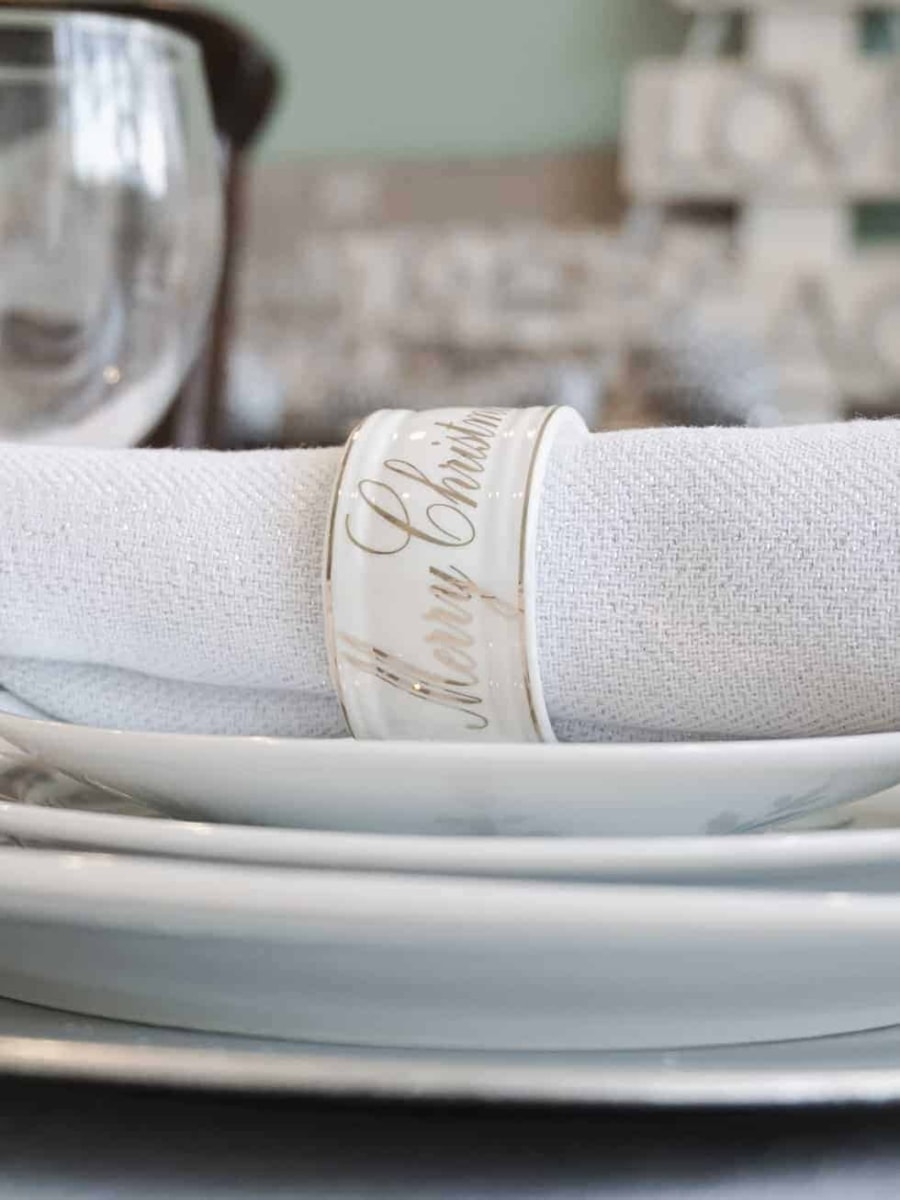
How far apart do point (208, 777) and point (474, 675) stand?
0.05m

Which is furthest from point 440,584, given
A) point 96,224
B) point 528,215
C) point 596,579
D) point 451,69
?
point 451,69

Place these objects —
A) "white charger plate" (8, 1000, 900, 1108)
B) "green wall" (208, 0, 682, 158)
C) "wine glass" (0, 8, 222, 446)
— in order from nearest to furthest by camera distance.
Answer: "white charger plate" (8, 1000, 900, 1108) < "wine glass" (0, 8, 222, 446) < "green wall" (208, 0, 682, 158)

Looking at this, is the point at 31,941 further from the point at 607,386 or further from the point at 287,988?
the point at 607,386

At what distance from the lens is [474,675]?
0.77ft

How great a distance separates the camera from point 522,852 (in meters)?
0.18

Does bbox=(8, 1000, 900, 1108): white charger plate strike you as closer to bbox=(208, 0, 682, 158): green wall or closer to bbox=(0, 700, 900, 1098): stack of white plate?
bbox=(0, 700, 900, 1098): stack of white plate

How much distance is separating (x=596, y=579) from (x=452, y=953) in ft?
0.29

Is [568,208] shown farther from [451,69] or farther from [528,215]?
[451,69]

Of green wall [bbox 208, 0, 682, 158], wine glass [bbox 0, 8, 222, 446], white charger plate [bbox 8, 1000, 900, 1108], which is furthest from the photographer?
green wall [bbox 208, 0, 682, 158]

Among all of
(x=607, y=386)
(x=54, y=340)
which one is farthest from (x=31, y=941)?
(x=607, y=386)

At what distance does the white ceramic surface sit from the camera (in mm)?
175

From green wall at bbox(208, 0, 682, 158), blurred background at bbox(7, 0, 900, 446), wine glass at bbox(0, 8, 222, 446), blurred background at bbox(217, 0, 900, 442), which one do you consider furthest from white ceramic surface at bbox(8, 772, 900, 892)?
green wall at bbox(208, 0, 682, 158)

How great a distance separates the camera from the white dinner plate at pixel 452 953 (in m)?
0.16

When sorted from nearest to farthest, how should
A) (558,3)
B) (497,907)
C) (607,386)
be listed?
1. (497,907)
2. (607,386)
3. (558,3)
